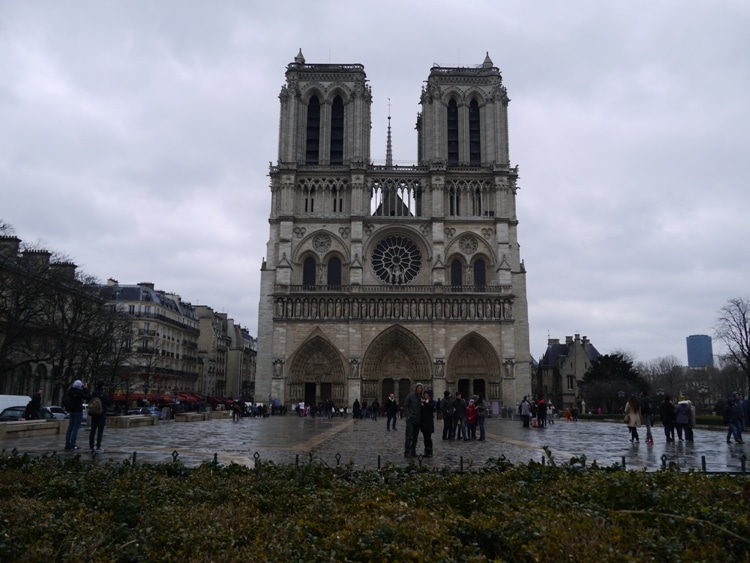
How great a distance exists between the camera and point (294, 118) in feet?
156

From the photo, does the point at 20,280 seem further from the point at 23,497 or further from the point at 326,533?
the point at 326,533

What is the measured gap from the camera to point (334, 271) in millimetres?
46875

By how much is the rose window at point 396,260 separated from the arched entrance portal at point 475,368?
21.3ft

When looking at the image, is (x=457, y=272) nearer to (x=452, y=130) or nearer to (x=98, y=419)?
(x=452, y=130)

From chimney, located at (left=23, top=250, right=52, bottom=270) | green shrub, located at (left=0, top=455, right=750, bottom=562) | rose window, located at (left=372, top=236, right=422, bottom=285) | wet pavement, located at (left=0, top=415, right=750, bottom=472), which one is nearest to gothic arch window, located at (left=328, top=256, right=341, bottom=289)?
rose window, located at (left=372, top=236, right=422, bottom=285)

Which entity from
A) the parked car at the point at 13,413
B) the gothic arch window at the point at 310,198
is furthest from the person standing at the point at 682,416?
the gothic arch window at the point at 310,198

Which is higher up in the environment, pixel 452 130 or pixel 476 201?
pixel 452 130

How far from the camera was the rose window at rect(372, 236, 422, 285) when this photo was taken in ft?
154

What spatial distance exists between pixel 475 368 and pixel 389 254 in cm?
1050

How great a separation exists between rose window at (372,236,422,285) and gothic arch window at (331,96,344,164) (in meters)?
7.90

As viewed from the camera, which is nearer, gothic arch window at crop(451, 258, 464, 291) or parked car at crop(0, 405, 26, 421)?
parked car at crop(0, 405, 26, 421)

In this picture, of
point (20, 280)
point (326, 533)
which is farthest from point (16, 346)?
point (326, 533)

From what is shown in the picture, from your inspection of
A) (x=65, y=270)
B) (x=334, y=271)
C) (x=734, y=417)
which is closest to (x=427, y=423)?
(x=734, y=417)

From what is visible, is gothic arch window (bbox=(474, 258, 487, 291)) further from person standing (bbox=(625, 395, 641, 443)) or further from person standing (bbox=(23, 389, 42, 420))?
person standing (bbox=(23, 389, 42, 420))
